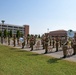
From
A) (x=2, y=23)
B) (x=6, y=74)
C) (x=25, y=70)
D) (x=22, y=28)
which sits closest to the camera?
(x=6, y=74)

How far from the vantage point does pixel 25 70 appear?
30.6 ft

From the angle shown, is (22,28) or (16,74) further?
(22,28)

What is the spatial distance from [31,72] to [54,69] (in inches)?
52.2

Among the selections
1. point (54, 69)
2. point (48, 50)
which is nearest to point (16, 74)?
point (54, 69)

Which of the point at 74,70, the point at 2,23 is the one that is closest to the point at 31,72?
the point at 74,70

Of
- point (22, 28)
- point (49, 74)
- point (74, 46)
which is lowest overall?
point (49, 74)

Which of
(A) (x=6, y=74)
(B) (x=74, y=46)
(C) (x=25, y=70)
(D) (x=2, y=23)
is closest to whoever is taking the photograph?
(A) (x=6, y=74)

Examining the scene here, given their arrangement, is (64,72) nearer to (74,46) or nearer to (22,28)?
(74,46)

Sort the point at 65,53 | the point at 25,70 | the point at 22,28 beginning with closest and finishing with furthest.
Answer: the point at 25,70 → the point at 65,53 → the point at 22,28

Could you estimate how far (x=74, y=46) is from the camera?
16625 millimetres

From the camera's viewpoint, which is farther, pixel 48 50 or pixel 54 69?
pixel 48 50

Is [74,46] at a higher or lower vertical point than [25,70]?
higher

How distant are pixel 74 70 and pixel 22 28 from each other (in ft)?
460

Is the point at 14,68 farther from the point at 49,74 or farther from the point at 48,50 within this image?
the point at 48,50
